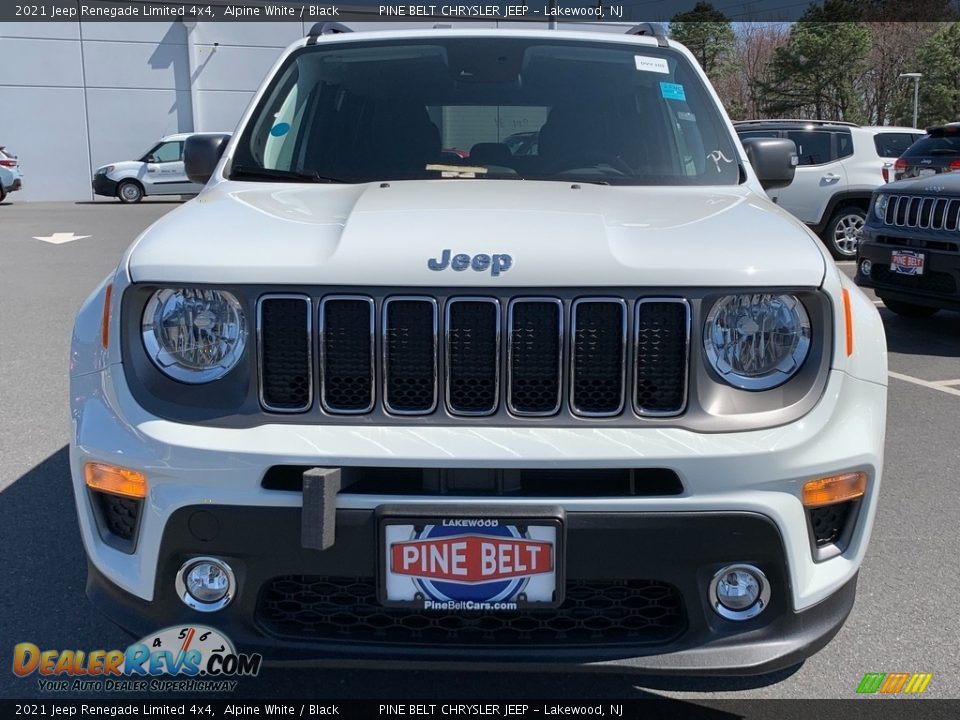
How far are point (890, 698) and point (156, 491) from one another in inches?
81.0

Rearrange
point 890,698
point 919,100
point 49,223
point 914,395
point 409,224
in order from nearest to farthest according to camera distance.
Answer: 1. point 409,224
2. point 890,698
3. point 914,395
4. point 49,223
5. point 919,100

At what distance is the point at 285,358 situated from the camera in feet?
7.48

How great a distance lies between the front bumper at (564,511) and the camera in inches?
84.7

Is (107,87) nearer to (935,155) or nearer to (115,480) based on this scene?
(935,155)

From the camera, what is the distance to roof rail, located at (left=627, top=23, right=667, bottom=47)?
4035mm

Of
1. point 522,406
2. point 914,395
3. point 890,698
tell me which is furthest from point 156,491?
point 914,395

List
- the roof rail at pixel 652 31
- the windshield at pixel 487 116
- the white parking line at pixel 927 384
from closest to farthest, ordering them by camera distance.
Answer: the windshield at pixel 487 116, the roof rail at pixel 652 31, the white parking line at pixel 927 384

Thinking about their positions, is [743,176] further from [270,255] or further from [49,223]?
[49,223]

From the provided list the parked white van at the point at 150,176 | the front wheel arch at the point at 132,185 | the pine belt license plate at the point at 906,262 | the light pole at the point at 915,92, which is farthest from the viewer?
the light pole at the point at 915,92

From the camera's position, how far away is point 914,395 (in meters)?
6.27

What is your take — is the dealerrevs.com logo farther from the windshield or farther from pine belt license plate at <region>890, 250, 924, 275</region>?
pine belt license plate at <region>890, 250, 924, 275</region>

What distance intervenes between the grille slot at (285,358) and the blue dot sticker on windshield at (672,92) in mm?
2113

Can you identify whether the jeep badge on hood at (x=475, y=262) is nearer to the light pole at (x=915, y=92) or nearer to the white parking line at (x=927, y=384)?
the white parking line at (x=927, y=384)

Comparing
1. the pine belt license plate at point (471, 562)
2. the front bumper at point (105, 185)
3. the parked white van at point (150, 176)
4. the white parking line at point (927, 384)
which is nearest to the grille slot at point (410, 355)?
the pine belt license plate at point (471, 562)
